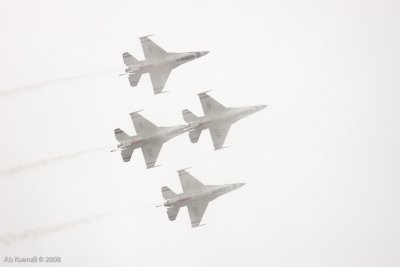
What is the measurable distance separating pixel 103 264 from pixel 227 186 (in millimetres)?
13320

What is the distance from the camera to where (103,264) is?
78312mm

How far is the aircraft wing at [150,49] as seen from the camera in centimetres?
6966

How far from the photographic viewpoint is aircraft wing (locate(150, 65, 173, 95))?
6962cm

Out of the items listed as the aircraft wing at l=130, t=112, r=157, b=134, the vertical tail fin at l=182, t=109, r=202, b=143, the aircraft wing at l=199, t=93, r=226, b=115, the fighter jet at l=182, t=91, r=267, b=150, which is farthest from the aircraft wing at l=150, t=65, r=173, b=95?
the aircraft wing at l=199, t=93, r=226, b=115

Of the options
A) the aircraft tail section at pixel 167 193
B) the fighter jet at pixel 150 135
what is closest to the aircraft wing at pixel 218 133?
the fighter jet at pixel 150 135

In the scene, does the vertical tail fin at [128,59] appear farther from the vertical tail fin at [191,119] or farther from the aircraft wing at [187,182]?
the aircraft wing at [187,182]

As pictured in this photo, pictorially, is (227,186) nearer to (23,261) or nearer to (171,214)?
(171,214)

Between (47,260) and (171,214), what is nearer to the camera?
(171,214)

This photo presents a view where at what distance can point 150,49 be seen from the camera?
2744 inches

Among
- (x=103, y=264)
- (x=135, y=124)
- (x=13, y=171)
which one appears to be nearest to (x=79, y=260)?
(x=103, y=264)

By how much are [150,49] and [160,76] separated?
1.87 meters

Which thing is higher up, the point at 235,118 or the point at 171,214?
the point at 235,118

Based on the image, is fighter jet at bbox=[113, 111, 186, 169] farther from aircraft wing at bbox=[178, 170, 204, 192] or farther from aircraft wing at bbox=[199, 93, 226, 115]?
aircraft wing at bbox=[199, 93, 226, 115]

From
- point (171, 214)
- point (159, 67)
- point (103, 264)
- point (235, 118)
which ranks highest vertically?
point (159, 67)
